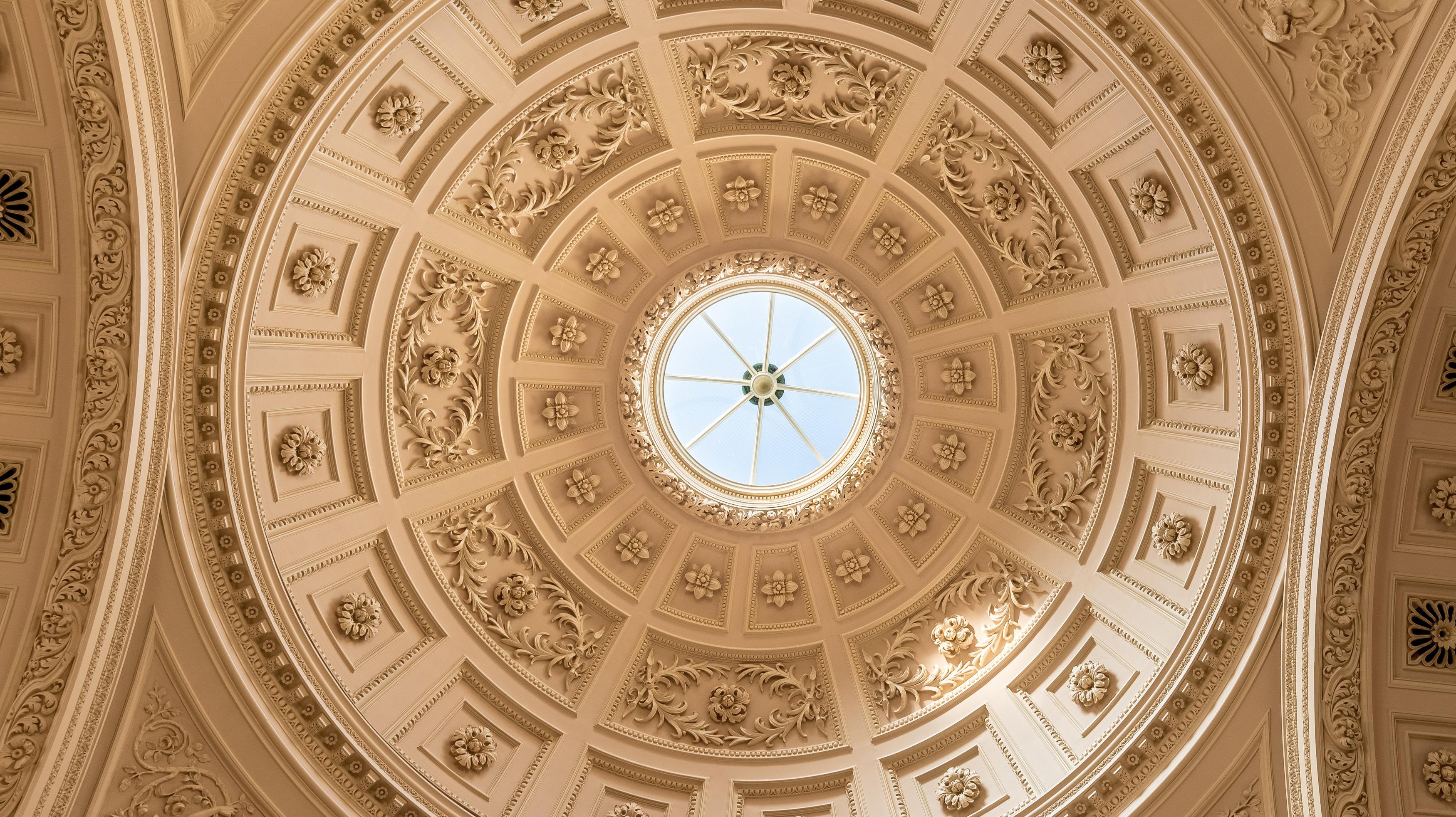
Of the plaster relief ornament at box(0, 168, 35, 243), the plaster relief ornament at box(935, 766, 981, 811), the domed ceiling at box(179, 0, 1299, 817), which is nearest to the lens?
the plaster relief ornament at box(0, 168, 35, 243)

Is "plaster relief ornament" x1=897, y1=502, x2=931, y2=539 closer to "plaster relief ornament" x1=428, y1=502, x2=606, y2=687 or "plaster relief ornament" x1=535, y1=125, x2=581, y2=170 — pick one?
"plaster relief ornament" x1=428, y1=502, x2=606, y2=687

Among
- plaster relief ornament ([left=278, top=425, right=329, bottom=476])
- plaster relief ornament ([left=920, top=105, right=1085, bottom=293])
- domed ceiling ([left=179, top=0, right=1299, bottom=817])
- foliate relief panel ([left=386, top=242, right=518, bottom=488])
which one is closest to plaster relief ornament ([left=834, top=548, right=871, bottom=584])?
domed ceiling ([left=179, top=0, right=1299, bottom=817])

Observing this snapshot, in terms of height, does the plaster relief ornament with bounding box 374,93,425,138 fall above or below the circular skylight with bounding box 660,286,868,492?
above

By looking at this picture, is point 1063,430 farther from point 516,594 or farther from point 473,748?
point 473,748

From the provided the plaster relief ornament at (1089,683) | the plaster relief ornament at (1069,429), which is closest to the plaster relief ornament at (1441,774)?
the plaster relief ornament at (1089,683)

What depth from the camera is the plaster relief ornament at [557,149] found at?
14617mm

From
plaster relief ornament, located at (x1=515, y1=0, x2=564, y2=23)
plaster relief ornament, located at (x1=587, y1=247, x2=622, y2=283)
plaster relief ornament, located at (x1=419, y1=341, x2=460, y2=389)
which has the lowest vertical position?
plaster relief ornament, located at (x1=419, y1=341, x2=460, y2=389)

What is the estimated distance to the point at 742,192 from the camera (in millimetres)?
16047

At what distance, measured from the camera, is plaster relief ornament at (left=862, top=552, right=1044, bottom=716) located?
15.5m

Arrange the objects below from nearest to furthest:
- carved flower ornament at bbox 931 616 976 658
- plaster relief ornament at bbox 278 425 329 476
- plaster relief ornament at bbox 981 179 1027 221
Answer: plaster relief ornament at bbox 278 425 329 476 → plaster relief ornament at bbox 981 179 1027 221 → carved flower ornament at bbox 931 616 976 658

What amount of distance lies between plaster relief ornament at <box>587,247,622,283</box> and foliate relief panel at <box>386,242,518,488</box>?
1.29 metres

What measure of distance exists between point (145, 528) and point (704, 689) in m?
8.22

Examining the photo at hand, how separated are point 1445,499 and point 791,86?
31.1 feet

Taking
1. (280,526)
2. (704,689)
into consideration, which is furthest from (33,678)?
(704,689)
